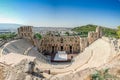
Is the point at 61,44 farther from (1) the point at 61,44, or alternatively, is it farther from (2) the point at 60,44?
(2) the point at 60,44

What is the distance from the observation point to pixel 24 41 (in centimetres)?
4538

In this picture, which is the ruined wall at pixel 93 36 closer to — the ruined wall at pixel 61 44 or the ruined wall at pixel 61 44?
the ruined wall at pixel 61 44

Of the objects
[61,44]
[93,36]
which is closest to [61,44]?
[61,44]

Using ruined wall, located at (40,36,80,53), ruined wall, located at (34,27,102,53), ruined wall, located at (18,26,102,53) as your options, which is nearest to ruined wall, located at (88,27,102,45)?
ruined wall, located at (18,26,102,53)

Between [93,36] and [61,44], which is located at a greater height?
[93,36]

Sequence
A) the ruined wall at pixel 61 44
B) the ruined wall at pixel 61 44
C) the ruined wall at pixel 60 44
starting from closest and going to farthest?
the ruined wall at pixel 61 44, the ruined wall at pixel 61 44, the ruined wall at pixel 60 44

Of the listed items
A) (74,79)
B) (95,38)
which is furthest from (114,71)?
(95,38)

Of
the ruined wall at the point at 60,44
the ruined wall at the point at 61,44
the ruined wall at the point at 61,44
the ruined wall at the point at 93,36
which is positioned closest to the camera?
the ruined wall at the point at 93,36

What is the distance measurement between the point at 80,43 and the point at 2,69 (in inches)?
1538

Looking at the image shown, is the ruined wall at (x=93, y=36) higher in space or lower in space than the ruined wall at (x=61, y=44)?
higher

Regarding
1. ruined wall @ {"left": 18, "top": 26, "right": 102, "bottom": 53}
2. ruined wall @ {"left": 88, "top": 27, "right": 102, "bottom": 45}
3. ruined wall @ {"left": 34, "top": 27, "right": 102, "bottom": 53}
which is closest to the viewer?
ruined wall @ {"left": 88, "top": 27, "right": 102, "bottom": 45}

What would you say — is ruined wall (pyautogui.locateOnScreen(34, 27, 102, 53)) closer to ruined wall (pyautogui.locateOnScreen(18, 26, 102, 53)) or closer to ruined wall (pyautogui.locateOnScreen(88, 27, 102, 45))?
ruined wall (pyautogui.locateOnScreen(18, 26, 102, 53))

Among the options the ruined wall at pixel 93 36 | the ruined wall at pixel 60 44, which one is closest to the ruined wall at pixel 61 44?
the ruined wall at pixel 60 44

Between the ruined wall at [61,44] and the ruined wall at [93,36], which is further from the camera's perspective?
the ruined wall at [61,44]
